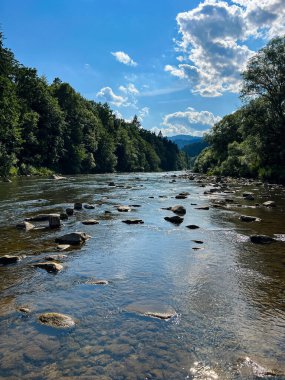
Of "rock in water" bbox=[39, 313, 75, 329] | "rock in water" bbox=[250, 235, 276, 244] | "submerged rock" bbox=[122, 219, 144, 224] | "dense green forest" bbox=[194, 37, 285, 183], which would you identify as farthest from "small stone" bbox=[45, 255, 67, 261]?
"dense green forest" bbox=[194, 37, 285, 183]

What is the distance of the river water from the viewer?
5266 mm

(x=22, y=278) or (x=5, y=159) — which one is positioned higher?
(x=5, y=159)

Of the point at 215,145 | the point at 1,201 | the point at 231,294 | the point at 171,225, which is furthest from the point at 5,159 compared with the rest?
the point at 215,145

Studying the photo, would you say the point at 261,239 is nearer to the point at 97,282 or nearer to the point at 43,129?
the point at 97,282

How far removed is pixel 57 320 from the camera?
21.6ft

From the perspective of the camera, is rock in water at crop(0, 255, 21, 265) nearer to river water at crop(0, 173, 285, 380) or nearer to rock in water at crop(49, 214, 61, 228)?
river water at crop(0, 173, 285, 380)

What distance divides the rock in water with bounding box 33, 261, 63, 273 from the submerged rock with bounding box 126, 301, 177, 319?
3.01 meters

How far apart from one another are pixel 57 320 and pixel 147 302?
194 cm

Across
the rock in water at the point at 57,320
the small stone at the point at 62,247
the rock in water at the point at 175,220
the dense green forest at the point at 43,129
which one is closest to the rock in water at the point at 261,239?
the rock in water at the point at 175,220

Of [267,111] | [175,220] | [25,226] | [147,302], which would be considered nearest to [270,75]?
[267,111]

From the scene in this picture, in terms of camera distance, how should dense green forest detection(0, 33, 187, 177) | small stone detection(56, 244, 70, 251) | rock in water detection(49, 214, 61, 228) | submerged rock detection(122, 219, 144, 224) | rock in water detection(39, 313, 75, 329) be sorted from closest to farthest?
rock in water detection(39, 313, 75, 329)
small stone detection(56, 244, 70, 251)
rock in water detection(49, 214, 61, 228)
submerged rock detection(122, 219, 144, 224)
dense green forest detection(0, 33, 187, 177)

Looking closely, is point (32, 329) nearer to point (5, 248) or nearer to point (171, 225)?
point (5, 248)

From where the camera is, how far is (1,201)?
81.2 ft

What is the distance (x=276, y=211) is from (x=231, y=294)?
1430 centimetres
